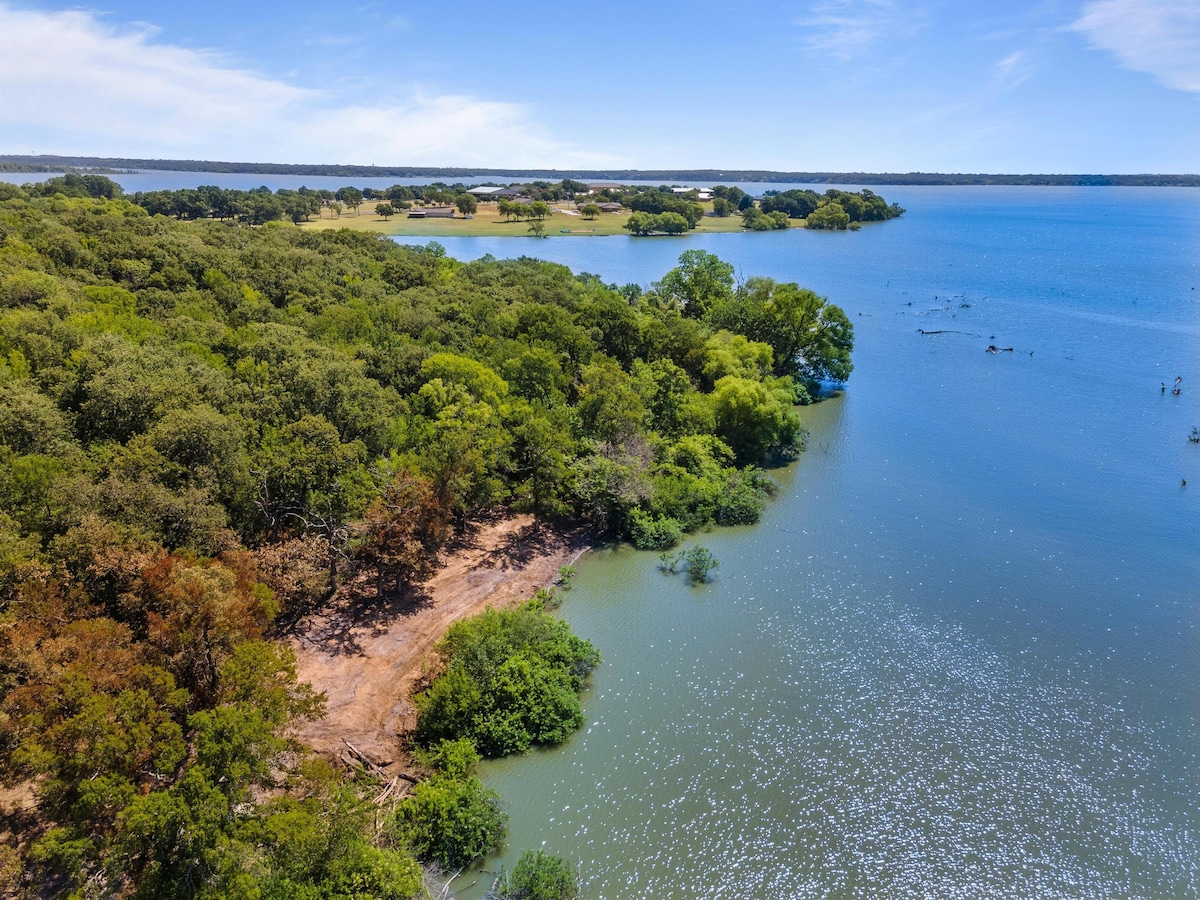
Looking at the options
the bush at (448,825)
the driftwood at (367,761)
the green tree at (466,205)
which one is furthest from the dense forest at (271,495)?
the green tree at (466,205)

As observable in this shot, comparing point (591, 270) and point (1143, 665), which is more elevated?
point (591, 270)

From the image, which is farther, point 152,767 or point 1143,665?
point 1143,665

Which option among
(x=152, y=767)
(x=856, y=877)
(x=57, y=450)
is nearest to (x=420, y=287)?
(x=57, y=450)

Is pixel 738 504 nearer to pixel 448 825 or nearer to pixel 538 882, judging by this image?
pixel 538 882

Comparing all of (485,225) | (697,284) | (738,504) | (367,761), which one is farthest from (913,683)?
(485,225)

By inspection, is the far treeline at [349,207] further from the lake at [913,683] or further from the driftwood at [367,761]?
the lake at [913,683]

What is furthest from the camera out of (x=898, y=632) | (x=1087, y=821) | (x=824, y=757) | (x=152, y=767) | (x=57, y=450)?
(x=898, y=632)

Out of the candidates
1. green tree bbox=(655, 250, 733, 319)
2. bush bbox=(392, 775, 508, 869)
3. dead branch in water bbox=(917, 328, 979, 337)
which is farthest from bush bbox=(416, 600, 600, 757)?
dead branch in water bbox=(917, 328, 979, 337)

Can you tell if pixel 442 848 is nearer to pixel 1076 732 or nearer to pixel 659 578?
pixel 659 578
